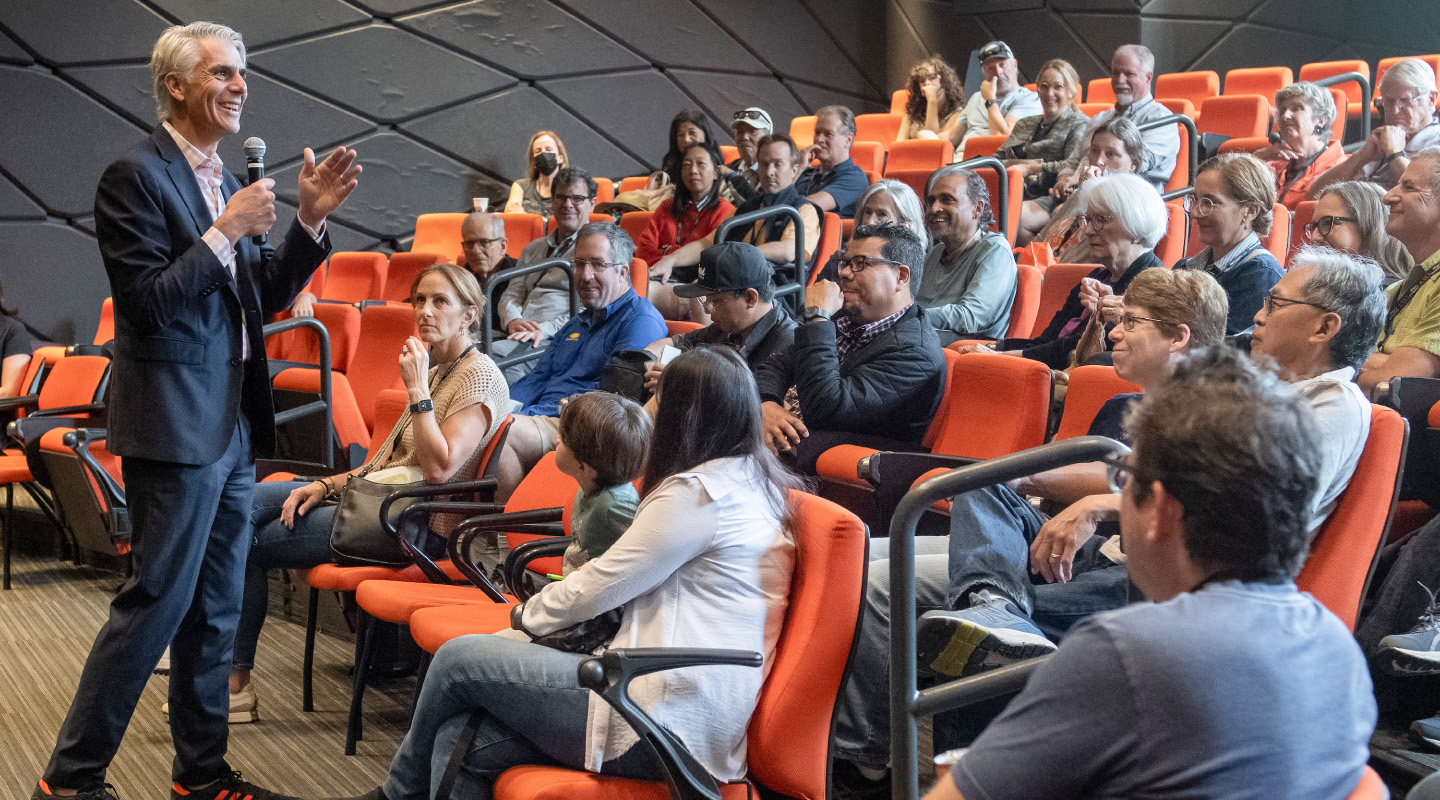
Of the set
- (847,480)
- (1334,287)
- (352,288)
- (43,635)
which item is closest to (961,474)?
(1334,287)

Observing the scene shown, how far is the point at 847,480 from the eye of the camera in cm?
265

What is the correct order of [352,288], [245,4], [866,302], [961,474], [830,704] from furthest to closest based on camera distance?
[245,4], [352,288], [866,302], [830,704], [961,474]

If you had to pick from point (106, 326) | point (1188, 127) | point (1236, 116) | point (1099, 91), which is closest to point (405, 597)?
point (1188, 127)

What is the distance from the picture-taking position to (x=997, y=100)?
21.2 ft

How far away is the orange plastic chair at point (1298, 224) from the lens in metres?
3.86

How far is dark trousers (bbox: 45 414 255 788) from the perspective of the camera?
6.50ft

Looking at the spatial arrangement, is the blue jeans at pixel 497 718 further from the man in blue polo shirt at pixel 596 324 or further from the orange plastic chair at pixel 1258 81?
the orange plastic chair at pixel 1258 81

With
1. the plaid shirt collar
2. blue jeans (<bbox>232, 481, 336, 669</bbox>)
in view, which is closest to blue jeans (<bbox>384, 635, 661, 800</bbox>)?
blue jeans (<bbox>232, 481, 336, 669</bbox>)

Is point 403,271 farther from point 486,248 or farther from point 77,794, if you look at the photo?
point 77,794

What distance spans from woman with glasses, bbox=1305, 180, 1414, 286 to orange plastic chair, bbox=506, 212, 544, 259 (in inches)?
149

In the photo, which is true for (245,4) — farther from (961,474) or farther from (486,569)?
(961,474)

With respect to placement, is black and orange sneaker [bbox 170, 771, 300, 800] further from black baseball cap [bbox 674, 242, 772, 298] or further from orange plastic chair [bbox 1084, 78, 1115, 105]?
orange plastic chair [bbox 1084, 78, 1115, 105]

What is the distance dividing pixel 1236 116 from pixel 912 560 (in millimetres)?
5346

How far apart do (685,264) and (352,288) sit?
1.80 meters
